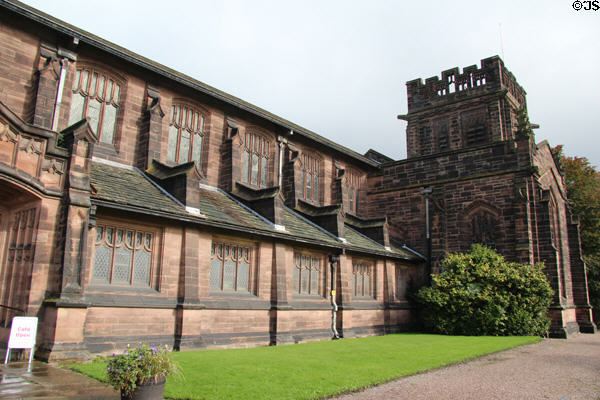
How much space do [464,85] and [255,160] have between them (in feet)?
75.8

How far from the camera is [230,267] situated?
16.0m

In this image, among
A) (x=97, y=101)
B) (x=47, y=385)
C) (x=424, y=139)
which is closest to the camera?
(x=47, y=385)

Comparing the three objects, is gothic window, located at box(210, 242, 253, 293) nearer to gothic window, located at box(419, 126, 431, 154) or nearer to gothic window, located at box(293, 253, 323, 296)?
gothic window, located at box(293, 253, 323, 296)

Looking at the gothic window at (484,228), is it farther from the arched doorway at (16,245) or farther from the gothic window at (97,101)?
the arched doorway at (16,245)

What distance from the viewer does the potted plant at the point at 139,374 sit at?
6.44m

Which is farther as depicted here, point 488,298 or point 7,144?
point 488,298

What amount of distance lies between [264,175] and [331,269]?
6324 millimetres

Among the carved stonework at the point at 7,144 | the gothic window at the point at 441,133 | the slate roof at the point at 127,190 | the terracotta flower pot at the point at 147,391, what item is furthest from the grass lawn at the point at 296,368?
the gothic window at the point at 441,133

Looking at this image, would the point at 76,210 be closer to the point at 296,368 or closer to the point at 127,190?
the point at 127,190

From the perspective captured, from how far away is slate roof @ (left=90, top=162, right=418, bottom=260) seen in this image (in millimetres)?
13430

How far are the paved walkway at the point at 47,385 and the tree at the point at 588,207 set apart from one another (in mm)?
29053

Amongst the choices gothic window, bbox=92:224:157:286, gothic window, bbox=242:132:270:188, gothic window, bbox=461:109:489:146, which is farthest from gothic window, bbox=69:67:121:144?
gothic window, bbox=461:109:489:146

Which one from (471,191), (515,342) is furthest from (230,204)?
(471,191)

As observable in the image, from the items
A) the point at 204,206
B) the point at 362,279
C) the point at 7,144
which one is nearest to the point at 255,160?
the point at 204,206
